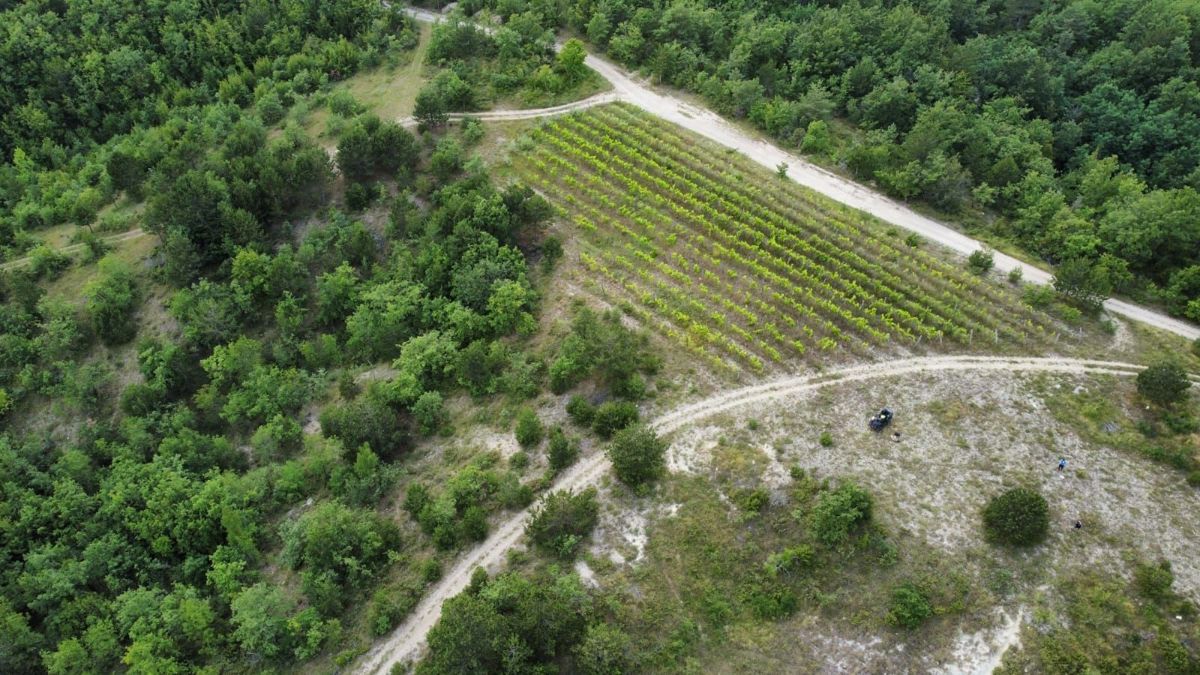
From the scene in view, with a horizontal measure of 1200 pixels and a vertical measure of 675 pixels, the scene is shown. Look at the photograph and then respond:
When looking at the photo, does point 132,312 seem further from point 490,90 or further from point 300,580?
point 490,90

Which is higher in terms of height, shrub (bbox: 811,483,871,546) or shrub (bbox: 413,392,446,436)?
shrub (bbox: 811,483,871,546)

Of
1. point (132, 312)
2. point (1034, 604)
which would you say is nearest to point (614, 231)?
point (1034, 604)

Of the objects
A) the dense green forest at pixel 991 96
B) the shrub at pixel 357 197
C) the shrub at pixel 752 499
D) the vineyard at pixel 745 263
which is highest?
the dense green forest at pixel 991 96

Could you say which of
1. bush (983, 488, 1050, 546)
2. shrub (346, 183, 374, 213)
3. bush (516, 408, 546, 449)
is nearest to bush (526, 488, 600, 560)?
bush (516, 408, 546, 449)

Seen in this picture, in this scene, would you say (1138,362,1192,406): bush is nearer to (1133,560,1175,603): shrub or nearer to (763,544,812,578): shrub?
(1133,560,1175,603): shrub

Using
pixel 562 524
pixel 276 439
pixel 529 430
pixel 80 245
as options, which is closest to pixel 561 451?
pixel 529 430

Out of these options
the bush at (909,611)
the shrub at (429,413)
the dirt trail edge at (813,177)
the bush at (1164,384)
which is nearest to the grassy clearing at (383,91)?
the dirt trail edge at (813,177)

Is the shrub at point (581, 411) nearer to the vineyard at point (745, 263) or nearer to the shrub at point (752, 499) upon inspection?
the vineyard at point (745, 263)

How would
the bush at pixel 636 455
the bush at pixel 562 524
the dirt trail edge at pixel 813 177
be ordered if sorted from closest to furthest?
the bush at pixel 562 524 → the bush at pixel 636 455 → the dirt trail edge at pixel 813 177
